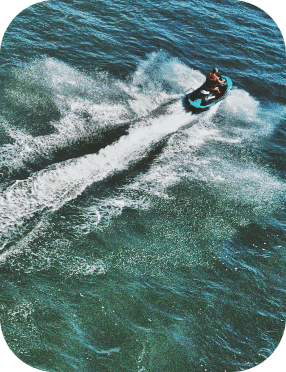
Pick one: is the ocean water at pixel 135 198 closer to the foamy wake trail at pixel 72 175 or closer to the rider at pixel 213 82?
the foamy wake trail at pixel 72 175

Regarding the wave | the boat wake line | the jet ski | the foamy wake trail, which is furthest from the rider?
the foamy wake trail

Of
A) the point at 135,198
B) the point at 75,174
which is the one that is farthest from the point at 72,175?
the point at 135,198

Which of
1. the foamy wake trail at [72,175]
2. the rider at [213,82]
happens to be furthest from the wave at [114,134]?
the rider at [213,82]

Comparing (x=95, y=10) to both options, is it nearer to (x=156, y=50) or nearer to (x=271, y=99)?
(x=156, y=50)

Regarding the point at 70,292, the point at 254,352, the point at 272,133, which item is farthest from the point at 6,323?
the point at 272,133

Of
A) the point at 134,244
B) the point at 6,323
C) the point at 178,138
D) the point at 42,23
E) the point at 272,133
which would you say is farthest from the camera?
the point at 42,23

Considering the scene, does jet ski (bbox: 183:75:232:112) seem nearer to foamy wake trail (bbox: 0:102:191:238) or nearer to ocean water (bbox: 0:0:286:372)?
ocean water (bbox: 0:0:286:372)
